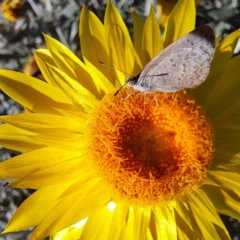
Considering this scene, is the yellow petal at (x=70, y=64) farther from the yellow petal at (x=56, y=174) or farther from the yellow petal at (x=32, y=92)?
the yellow petal at (x=56, y=174)

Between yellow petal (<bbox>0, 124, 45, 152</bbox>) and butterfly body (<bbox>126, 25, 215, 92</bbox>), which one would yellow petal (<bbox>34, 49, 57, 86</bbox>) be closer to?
yellow petal (<bbox>0, 124, 45, 152</bbox>)

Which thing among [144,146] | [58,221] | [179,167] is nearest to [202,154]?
[179,167]

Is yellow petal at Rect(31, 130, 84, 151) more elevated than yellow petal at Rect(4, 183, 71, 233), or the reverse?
yellow petal at Rect(31, 130, 84, 151)

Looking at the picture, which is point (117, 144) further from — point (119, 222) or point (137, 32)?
point (137, 32)

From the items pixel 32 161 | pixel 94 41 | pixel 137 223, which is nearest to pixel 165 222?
pixel 137 223

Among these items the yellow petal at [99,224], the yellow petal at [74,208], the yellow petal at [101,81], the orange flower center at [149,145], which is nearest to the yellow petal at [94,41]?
the yellow petal at [101,81]

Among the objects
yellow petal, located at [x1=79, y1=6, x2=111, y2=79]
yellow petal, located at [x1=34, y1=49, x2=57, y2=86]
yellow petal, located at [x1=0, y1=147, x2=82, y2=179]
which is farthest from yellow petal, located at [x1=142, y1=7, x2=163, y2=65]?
yellow petal, located at [x1=0, y1=147, x2=82, y2=179]
